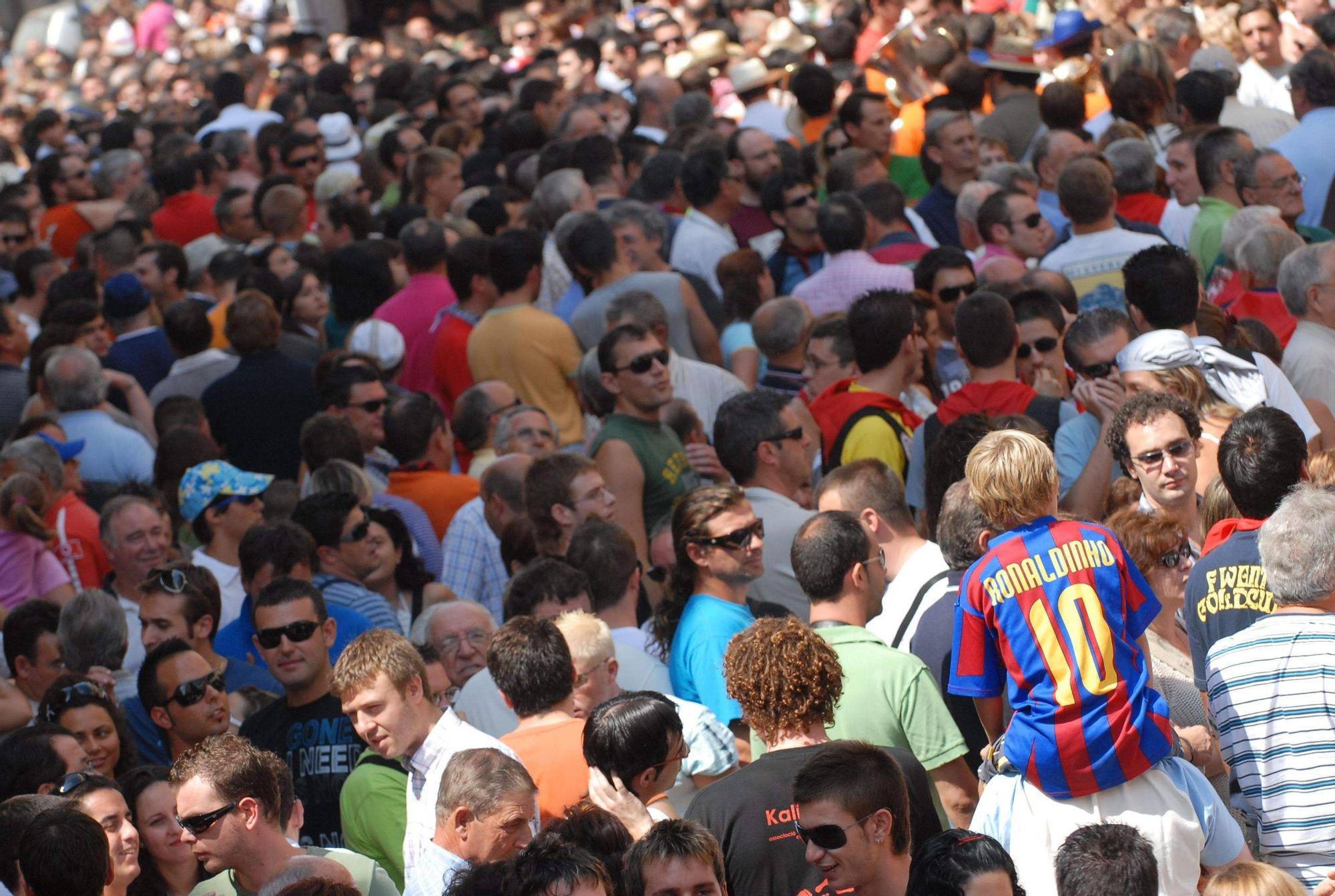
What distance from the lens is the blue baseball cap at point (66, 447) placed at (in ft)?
25.1

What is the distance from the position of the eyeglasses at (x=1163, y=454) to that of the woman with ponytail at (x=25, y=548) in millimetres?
4258

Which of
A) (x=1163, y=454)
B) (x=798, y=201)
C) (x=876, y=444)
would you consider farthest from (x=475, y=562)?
(x=798, y=201)

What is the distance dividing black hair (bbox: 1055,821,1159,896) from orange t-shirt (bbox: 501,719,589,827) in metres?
1.52

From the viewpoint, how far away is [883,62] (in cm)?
1261

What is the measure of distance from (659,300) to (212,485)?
7.42ft

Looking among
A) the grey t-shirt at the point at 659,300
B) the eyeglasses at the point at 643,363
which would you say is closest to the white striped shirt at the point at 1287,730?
the eyeglasses at the point at 643,363

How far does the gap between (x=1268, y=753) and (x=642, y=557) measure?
3.10 m

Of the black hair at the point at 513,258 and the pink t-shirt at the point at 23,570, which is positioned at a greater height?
the black hair at the point at 513,258

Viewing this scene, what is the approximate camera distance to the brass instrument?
11867 mm

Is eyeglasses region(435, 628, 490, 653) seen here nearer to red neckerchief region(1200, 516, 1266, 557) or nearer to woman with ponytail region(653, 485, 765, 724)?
woman with ponytail region(653, 485, 765, 724)

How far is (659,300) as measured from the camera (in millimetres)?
7961

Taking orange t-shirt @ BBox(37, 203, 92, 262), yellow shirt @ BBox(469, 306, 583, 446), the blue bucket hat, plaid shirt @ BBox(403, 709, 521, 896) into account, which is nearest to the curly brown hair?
plaid shirt @ BBox(403, 709, 521, 896)

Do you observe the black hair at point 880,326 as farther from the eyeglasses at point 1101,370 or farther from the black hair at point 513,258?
the black hair at point 513,258

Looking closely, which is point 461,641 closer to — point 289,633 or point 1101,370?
point 289,633
